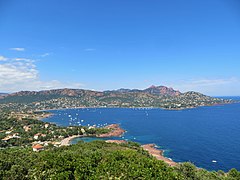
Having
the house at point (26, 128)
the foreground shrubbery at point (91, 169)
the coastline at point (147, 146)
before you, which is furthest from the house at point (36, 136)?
the foreground shrubbery at point (91, 169)

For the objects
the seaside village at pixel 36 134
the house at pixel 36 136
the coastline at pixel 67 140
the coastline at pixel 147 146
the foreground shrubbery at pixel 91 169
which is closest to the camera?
the foreground shrubbery at pixel 91 169

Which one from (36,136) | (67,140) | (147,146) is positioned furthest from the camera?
(36,136)

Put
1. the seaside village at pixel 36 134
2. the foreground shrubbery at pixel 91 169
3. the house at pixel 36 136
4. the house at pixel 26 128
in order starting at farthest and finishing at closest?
the house at pixel 26 128 → the house at pixel 36 136 → the seaside village at pixel 36 134 → the foreground shrubbery at pixel 91 169

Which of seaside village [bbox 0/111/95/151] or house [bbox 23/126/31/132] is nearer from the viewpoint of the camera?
seaside village [bbox 0/111/95/151]

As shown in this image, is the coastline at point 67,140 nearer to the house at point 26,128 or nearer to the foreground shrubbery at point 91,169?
the house at point 26,128

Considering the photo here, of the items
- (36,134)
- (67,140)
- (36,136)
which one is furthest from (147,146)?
(36,134)

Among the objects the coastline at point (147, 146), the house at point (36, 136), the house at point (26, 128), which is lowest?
the coastline at point (147, 146)

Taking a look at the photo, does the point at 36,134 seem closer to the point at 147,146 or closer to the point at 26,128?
the point at 26,128

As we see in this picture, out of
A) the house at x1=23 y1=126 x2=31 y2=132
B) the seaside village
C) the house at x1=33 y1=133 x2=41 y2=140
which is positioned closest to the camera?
the seaside village

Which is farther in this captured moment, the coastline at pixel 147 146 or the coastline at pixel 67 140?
the coastline at pixel 67 140

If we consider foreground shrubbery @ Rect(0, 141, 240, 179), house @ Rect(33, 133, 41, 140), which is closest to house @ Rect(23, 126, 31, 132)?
house @ Rect(33, 133, 41, 140)

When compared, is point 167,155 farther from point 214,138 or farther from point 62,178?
point 62,178

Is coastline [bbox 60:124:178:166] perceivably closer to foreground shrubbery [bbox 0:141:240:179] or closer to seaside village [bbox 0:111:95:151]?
seaside village [bbox 0:111:95:151]

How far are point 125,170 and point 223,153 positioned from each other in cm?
3628
